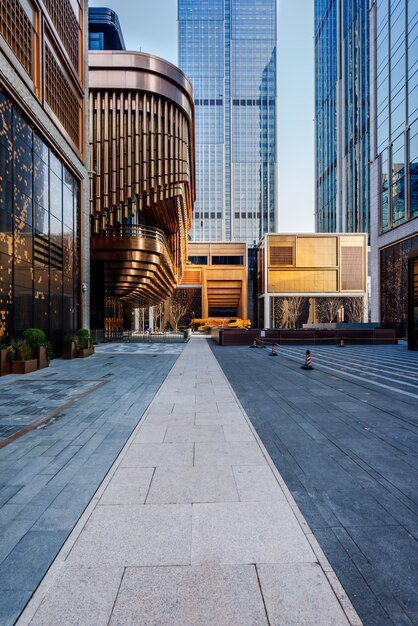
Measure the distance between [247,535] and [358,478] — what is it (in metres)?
2.16

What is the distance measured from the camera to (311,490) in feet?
13.8

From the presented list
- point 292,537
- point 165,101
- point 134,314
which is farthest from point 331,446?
point 134,314

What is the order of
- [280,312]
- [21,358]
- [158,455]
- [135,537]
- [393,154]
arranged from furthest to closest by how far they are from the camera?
1. [280,312]
2. [393,154]
3. [21,358]
4. [158,455]
5. [135,537]

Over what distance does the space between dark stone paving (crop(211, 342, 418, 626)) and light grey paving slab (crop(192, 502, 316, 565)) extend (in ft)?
0.95

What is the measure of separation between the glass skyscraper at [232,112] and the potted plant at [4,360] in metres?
116

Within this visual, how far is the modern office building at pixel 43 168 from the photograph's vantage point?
1466 centimetres

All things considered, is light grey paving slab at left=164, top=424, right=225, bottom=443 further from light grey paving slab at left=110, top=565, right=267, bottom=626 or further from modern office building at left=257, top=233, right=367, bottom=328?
modern office building at left=257, top=233, right=367, bottom=328

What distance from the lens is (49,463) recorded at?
16.4ft

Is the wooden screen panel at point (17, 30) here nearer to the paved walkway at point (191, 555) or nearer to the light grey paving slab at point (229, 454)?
the light grey paving slab at point (229, 454)

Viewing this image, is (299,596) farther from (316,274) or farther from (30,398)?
(316,274)

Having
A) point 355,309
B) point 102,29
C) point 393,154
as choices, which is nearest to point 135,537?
point 393,154

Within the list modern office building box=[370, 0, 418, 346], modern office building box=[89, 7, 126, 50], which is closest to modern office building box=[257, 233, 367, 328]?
modern office building box=[370, 0, 418, 346]

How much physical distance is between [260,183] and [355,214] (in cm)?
4451

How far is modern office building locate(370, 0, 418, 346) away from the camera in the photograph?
35031 millimetres
